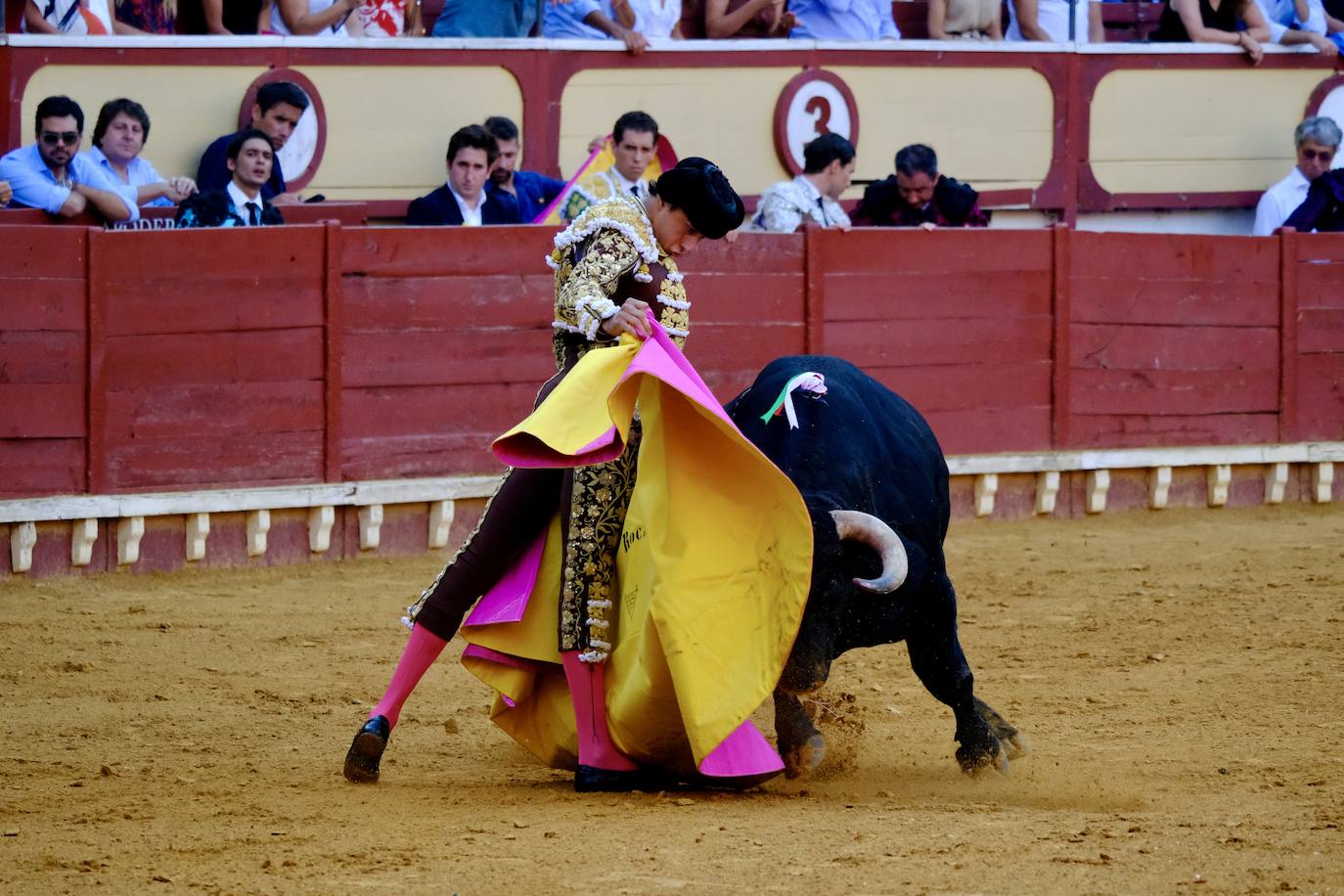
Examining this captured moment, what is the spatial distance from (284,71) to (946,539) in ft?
9.59

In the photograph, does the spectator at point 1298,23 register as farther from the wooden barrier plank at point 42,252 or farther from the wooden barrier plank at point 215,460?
the wooden barrier plank at point 42,252

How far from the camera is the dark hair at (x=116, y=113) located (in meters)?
6.16

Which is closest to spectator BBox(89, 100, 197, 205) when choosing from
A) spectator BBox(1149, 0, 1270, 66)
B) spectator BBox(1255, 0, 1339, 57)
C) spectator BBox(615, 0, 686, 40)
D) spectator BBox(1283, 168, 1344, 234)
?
spectator BBox(615, 0, 686, 40)

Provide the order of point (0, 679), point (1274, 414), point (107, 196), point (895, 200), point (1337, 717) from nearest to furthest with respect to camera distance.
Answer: point (1337, 717)
point (0, 679)
point (107, 196)
point (895, 200)
point (1274, 414)

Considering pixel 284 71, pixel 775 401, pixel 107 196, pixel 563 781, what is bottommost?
pixel 563 781

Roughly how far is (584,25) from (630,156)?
127cm

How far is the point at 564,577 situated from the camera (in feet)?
11.7

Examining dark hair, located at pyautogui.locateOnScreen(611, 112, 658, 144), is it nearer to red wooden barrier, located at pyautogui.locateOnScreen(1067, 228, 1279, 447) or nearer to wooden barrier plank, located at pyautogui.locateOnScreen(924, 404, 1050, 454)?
wooden barrier plank, located at pyautogui.locateOnScreen(924, 404, 1050, 454)

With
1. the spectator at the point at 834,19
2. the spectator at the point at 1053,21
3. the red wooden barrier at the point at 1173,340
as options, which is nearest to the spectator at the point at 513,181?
the spectator at the point at 834,19

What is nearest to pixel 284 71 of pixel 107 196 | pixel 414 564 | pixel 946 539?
pixel 107 196

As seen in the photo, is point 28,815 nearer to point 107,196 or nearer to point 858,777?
point 858,777

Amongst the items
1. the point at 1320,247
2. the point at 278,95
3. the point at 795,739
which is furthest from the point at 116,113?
the point at 1320,247

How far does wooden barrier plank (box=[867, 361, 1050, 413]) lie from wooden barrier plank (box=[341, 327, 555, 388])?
1354mm

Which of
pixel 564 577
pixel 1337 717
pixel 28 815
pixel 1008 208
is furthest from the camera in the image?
pixel 1008 208
